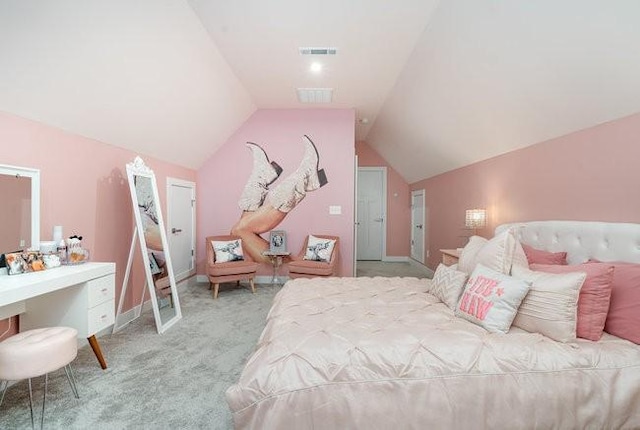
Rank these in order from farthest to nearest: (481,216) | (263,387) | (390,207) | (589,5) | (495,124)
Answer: (390,207), (481,216), (495,124), (589,5), (263,387)

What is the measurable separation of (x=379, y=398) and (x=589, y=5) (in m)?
2.33

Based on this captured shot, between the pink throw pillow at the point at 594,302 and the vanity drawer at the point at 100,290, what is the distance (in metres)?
2.97

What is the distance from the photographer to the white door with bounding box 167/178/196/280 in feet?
14.0

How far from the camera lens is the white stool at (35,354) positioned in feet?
5.35

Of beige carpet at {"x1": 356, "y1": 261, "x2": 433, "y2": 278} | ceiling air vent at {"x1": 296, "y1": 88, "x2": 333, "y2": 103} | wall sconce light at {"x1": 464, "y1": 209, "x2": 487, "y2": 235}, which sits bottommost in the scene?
beige carpet at {"x1": 356, "y1": 261, "x2": 433, "y2": 278}

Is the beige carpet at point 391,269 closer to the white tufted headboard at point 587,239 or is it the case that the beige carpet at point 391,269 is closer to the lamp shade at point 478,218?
the lamp shade at point 478,218

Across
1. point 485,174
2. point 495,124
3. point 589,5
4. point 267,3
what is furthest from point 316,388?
point 485,174

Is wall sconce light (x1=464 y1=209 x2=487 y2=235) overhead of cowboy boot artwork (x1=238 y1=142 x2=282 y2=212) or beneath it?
beneath

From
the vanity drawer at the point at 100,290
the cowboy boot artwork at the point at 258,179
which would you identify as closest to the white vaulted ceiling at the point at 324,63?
the cowboy boot artwork at the point at 258,179

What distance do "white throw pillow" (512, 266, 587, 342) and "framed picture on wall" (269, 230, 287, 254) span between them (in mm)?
3559

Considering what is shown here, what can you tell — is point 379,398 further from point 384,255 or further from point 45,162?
point 384,255

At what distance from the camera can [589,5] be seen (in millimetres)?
1737

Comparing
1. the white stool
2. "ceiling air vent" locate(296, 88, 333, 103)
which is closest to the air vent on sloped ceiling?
"ceiling air vent" locate(296, 88, 333, 103)

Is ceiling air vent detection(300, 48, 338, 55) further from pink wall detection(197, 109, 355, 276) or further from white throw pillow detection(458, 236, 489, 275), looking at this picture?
white throw pillow detection(458, 236, 489, 275)
